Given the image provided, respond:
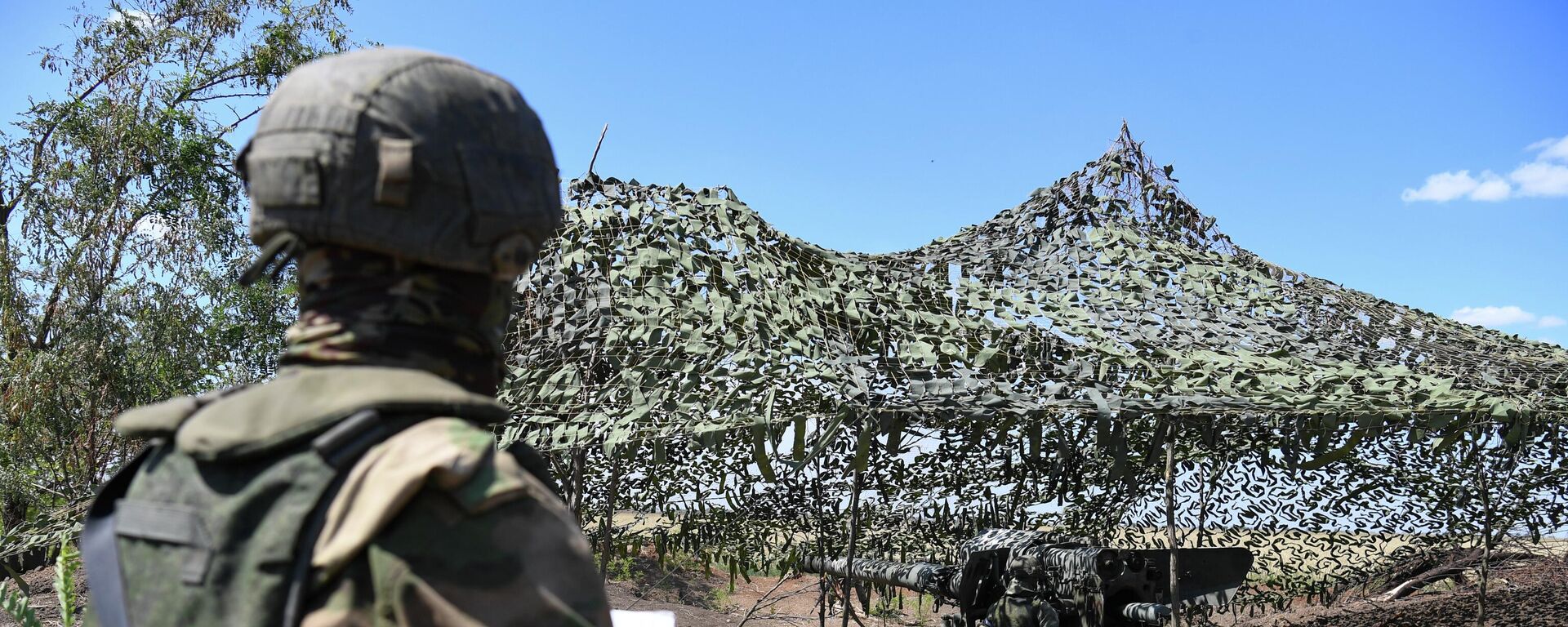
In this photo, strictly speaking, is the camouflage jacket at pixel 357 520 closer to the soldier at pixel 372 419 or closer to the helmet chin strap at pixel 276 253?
the soldier at pixel 372 419

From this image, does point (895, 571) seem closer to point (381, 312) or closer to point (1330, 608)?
point (1330, 608)

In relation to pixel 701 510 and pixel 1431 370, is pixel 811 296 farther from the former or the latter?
pixel 1431 370

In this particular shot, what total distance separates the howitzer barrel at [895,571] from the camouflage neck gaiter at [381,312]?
592 centimetres

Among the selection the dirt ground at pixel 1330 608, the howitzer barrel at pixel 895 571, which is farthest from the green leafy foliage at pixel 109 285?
the howitzer barrel at pixel 895 571

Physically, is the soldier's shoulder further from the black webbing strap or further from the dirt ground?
the dirt ground

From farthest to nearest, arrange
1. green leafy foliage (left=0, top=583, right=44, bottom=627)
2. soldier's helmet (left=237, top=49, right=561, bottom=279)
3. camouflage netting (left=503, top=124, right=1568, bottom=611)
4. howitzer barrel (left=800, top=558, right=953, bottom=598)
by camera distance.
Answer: howitzer barrel (left=800, top=558, right=953, bottom=598)
camouflage netting (left=503, top=124, right=1568, bottom=611)
green leafy foliage (left=0, top=583, right=44, bottom=627)
soldier's helmet (left=237, top=49, right=561, bottom=279)

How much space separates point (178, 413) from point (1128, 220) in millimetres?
7511

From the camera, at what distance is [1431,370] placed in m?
6.80

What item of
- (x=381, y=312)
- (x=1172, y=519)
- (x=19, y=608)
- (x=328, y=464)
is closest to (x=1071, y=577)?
(x=1172, y=519)

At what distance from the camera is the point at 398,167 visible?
1.50 meters

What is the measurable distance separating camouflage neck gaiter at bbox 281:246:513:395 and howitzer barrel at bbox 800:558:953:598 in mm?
5922

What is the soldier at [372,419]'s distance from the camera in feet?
4.42

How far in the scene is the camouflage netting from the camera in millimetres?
6152

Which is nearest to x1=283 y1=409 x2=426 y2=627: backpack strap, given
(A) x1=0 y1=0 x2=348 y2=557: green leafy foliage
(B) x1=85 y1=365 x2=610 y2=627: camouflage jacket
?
(B) x1=85 y1=365 x2=610 y2=627: camouflage jacket
